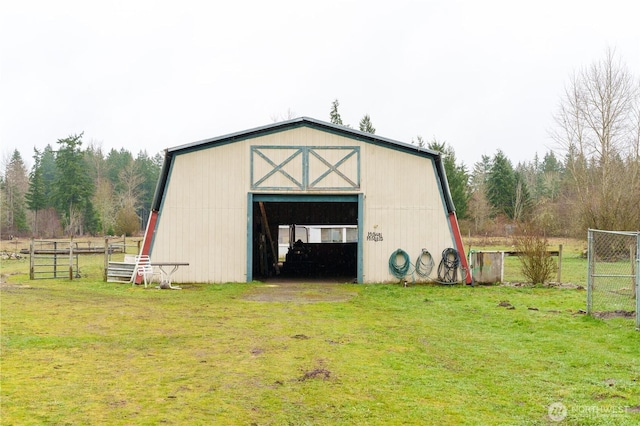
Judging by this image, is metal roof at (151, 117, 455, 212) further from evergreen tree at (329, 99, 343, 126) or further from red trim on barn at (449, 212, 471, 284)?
evergreen tree at (329, 99, 343, 126)

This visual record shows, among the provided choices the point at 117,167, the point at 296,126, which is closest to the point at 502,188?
the point at 296,126

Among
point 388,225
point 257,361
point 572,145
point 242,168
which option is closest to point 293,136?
point 242,168

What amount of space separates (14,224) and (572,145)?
55150 millimetres

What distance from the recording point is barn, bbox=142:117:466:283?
1667 cm

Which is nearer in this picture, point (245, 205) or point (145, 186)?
point (245, 205)

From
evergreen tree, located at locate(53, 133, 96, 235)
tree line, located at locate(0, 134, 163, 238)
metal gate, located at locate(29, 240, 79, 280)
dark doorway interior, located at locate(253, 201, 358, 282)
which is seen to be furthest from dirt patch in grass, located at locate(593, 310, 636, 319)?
evergreen tree, located at locate(53, 133, 96, 235)

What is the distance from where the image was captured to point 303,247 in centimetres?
2372

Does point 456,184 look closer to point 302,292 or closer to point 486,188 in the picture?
point 486,188

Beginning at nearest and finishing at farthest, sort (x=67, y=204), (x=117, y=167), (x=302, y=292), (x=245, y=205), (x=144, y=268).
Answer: (x=302, y=292) → (x=144, y=268) → (x=245, y=205) → (x=67, y=204) → (x=117, y=167)

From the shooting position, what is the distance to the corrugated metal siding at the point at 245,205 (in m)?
16.7

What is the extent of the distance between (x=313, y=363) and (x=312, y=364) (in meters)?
0.05

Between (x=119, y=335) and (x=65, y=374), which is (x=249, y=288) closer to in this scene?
(x=119, y=335)

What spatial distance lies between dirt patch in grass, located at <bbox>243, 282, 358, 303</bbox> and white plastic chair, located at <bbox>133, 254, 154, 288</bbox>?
3.14 metres

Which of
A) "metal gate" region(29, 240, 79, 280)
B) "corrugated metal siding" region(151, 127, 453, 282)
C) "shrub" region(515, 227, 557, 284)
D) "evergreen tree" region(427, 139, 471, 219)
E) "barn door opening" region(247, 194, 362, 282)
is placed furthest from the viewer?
"evergreen tree" region(427, 139, 471, 219)
